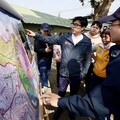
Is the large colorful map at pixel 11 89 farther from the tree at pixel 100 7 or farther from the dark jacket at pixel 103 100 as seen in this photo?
the tree at pixel 100 7

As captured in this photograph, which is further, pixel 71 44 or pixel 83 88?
pixel 83 88

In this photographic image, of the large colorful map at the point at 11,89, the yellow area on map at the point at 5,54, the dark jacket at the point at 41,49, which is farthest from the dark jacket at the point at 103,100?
the dark jacket at the point at 41,49

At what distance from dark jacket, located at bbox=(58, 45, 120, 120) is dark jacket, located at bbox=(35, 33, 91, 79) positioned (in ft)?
6.57

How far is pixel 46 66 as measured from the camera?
5980 mm

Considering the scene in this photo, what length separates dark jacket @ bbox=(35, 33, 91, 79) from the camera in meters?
3.87

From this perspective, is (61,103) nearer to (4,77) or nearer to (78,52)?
(4,77)

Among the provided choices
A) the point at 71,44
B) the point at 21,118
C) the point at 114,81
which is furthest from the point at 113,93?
the point at 71,44

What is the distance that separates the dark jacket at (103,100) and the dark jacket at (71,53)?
200 centimetres

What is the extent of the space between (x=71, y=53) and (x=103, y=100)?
2.18 m

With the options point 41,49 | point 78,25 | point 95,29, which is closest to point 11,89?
point 78,25

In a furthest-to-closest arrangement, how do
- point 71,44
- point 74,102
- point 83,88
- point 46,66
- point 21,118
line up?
point 83,88 < point 46,66 < point 71,44 < point 74,102 < point 21,118

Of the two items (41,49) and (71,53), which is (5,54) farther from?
(41,49)

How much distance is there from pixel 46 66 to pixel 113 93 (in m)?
4.37

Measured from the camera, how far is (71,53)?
3875mm
